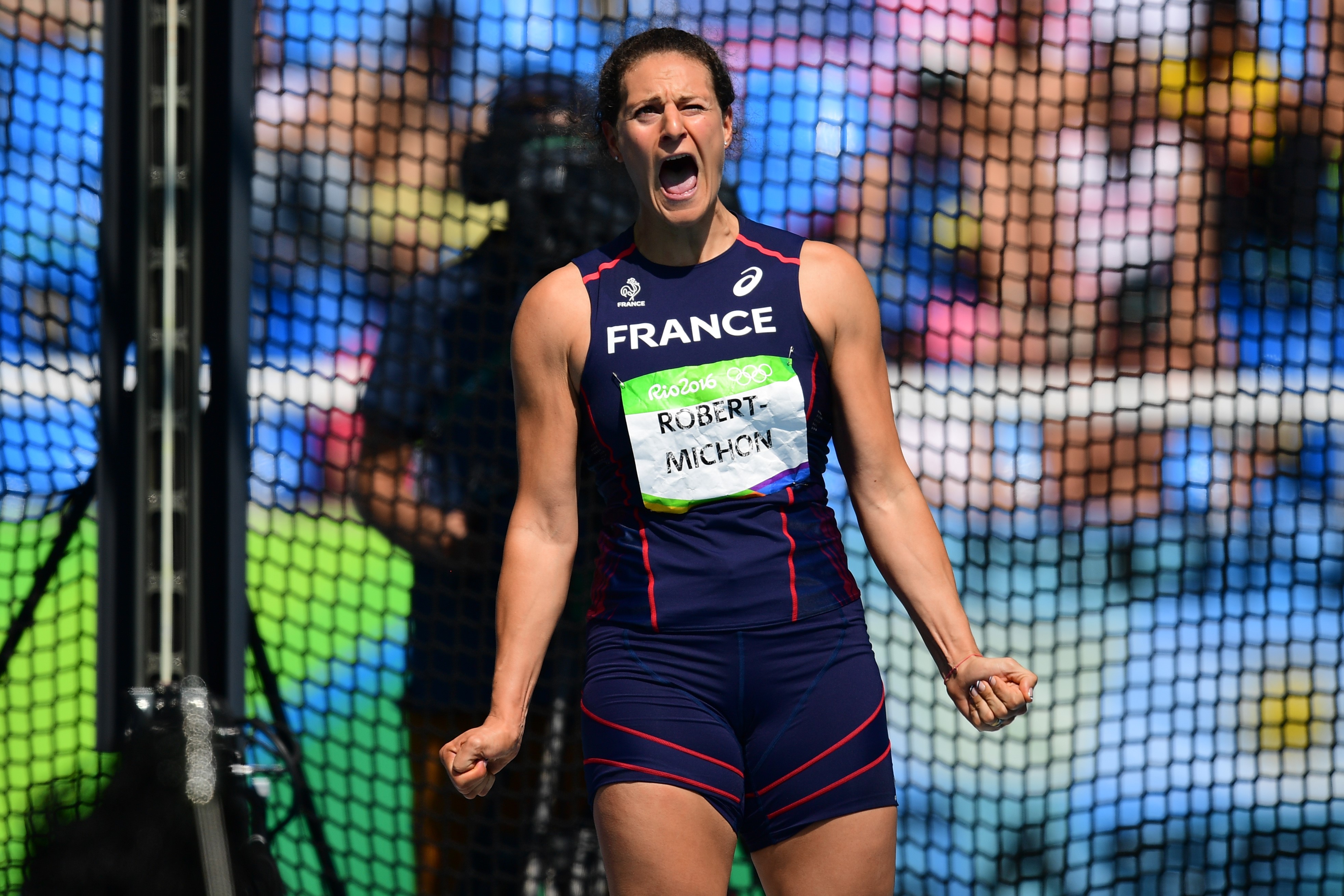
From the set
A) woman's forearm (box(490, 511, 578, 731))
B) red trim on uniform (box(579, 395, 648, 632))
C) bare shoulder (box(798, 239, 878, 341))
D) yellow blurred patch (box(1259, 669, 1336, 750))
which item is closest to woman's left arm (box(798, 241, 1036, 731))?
bare shoulder (box(798, 239, 878, 341))

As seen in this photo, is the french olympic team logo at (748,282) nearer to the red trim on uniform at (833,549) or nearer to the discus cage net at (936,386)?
the red trim on uniform at (833,549)

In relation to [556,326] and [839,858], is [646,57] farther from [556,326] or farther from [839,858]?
[839,858]

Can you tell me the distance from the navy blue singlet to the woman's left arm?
38mm

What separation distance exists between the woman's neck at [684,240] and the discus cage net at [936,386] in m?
1.25

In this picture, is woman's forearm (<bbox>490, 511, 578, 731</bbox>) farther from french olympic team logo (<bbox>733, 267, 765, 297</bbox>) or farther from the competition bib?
french olympic team logo (<bbox>733, 267, 765, 297</bbox>)

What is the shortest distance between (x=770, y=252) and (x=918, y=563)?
53 centimetres

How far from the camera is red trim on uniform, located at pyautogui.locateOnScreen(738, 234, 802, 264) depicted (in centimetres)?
160

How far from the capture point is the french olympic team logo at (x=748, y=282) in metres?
1.58

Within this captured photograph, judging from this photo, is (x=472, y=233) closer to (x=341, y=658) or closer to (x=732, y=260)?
(x=341, y=658)

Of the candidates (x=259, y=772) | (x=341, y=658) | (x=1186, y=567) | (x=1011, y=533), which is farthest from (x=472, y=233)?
(x=1186, y=567)

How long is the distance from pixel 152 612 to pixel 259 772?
0.44m

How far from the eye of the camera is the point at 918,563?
1627 mm

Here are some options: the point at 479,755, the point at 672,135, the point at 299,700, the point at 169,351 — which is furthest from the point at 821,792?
the point at 299,700

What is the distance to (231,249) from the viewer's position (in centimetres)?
239
